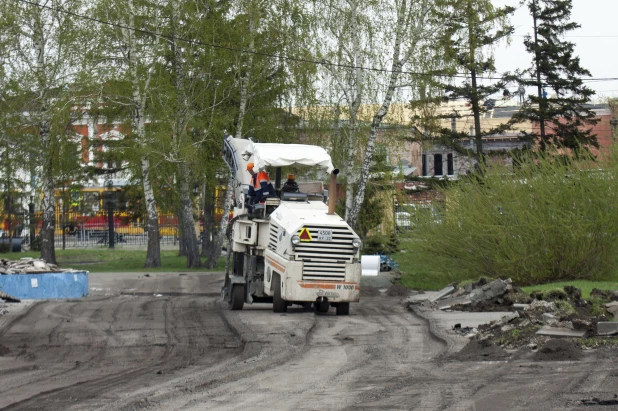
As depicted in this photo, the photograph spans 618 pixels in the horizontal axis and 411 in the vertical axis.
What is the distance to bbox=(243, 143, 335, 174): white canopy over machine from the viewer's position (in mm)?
21266

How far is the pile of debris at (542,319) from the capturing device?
46.9ft

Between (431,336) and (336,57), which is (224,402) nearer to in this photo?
(431,336)

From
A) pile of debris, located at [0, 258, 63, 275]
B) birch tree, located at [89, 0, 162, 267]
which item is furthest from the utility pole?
pile of debris, located at [0, 258, 63, 275]

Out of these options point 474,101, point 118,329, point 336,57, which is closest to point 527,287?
point 118,329

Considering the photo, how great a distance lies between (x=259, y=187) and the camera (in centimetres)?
2209

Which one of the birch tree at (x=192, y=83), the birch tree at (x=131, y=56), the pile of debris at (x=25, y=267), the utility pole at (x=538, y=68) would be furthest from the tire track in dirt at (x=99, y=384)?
the utility pole at (x=538, y=68)

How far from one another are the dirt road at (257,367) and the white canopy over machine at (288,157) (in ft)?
10.8

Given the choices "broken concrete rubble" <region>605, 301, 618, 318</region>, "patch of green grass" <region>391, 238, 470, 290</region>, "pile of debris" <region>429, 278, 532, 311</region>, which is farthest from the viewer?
"patch of green grass" <region>391, 238, 470, 290</region>

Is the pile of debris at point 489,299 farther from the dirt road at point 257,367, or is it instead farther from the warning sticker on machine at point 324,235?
the warning sticker on machine at point 324,235

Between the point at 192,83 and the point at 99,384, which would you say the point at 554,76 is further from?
the point at 99,384

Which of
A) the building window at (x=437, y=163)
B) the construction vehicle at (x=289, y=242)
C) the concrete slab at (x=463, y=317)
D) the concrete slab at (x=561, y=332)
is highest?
the building window at (x=437, y=163)

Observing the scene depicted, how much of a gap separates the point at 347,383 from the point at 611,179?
643 inches

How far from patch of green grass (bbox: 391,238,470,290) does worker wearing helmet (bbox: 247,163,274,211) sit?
849cm

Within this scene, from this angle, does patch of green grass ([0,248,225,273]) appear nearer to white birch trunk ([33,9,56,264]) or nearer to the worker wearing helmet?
white birch trunk ([33,9,56,264])
